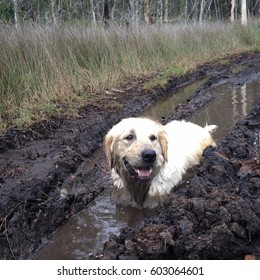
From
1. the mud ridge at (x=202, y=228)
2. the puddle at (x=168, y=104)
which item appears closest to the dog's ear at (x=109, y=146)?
the mud ridge at (x=202, y=228)

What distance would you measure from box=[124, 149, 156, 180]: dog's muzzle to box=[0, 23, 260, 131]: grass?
9.25ft

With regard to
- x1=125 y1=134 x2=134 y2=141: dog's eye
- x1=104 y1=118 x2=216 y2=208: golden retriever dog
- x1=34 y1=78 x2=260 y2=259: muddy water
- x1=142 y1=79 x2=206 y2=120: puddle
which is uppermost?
x1=125 y1=134 x2=134 y2=141: dog's eye

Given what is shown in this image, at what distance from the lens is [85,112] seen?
28.2 ft

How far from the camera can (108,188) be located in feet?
19.2

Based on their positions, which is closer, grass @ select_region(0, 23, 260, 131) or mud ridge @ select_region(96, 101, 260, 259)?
mud ridge @ select_region(96, 101, 260, 259)

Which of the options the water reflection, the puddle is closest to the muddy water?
the water reflection

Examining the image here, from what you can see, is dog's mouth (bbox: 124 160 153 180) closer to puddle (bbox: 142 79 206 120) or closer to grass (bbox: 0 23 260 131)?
grass (bbox: 0 23 260 131)

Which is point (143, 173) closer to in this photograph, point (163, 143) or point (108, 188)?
point (163, 143)

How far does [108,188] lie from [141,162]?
48.6 inches

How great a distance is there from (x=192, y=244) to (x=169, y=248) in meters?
0.21

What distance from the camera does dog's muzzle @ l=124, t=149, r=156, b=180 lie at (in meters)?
4.73

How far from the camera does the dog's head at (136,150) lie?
4820 millimetres

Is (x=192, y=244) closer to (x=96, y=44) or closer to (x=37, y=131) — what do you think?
(x=37, y=131)
